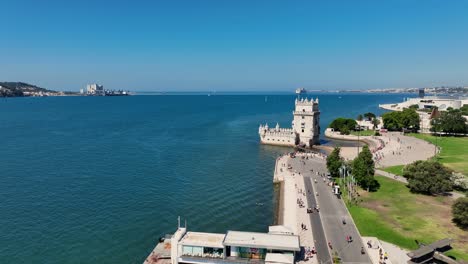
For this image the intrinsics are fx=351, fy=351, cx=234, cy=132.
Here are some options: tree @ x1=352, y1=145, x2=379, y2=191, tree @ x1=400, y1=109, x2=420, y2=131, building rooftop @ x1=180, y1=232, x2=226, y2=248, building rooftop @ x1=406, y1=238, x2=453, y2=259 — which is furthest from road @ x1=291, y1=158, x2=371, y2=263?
tree @ x1=400, y1=109, x2=420, y2=131

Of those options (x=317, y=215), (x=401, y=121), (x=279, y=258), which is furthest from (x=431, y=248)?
(x=401, y=121)

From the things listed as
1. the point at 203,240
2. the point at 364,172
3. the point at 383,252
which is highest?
the point at 364,172

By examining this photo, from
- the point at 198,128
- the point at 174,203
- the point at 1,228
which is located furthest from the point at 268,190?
the point at 198,128

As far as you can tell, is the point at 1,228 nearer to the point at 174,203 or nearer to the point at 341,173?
the point at 174,203

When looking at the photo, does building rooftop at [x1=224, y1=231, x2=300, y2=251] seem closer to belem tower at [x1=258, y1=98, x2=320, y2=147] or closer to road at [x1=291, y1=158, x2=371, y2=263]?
road at [x1=291, y1=158, x2=371, y2=263]

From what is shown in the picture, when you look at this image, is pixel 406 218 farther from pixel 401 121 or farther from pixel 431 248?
pixel 401 121
